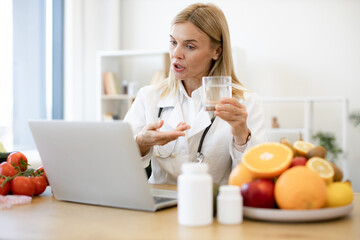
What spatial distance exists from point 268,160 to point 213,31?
109cm

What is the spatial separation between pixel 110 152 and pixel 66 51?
4.04 meters

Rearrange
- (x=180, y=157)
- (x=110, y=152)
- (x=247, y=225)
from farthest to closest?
(x=180, y=157) < (x=110, y=152) < (x=247, y=225)

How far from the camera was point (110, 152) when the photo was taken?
115cm

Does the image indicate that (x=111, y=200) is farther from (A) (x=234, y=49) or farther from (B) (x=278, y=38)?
(B) (x=278, y=38)

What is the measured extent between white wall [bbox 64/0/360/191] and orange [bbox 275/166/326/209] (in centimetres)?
350

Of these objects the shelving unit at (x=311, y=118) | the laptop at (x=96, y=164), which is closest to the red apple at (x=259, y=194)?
the laptop at (x=96, y=164)

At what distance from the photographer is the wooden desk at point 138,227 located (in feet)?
3.09

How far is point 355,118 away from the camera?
4203 millimetres

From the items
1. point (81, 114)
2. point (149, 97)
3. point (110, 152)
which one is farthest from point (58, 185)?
point (81, 114)

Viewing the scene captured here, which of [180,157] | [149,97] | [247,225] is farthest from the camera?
[149,97]

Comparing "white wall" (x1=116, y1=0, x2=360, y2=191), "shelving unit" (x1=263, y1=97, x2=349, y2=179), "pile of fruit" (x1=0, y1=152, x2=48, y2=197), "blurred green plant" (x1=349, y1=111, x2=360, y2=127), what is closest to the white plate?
"pile of fruit" (x1=0, y1=152, x2=48, y2=197)

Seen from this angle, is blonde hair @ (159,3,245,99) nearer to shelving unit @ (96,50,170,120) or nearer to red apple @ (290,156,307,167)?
red apple @ (290,156,307,167)

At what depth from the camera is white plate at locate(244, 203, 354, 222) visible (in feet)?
3.27

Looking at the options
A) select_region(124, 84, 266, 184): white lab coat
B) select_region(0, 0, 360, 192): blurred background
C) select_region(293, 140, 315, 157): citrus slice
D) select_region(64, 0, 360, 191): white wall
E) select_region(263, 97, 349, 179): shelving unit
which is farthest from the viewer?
select_region(64, 0, 360, 191): white wall
